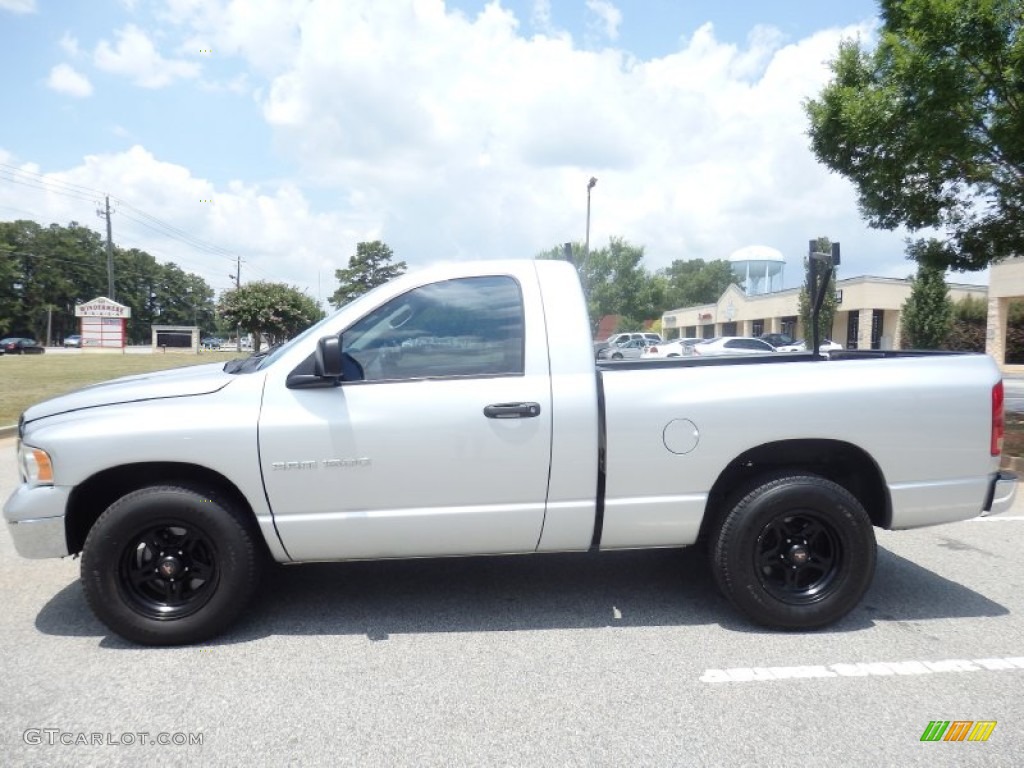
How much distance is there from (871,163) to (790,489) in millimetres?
8384

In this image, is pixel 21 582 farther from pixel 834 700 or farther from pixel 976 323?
pixel 976 323

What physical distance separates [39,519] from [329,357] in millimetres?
1616

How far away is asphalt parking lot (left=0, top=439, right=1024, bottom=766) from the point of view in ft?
8.55

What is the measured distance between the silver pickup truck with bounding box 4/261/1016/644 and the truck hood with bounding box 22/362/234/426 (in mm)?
15

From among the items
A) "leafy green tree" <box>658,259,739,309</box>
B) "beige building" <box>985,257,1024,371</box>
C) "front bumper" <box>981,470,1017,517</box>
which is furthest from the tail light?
"leafy green tree" <box>658,259,739,309</box>

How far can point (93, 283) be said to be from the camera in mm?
94688

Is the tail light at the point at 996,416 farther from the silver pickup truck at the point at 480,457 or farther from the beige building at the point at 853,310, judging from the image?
the beige building at the point at 853,310

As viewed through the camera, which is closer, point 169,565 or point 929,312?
point 169,565

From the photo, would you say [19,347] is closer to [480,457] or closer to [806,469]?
[480,457]

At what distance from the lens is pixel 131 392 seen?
3.46 metres

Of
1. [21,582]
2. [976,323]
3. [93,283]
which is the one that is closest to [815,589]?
[21,582]

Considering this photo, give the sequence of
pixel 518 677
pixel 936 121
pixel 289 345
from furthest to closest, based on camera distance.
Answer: pixel 936 121 → pixel 289 345 → pixel 518 677

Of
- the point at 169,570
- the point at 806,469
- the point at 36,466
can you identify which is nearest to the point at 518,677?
the point at 169,570

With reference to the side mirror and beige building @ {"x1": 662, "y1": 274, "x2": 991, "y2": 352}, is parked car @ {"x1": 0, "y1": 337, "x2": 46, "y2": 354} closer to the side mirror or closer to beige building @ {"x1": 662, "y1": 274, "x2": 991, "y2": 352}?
beige building @ {"x1": 662, "y1": 274, "x2": 991, "y2": 352}
